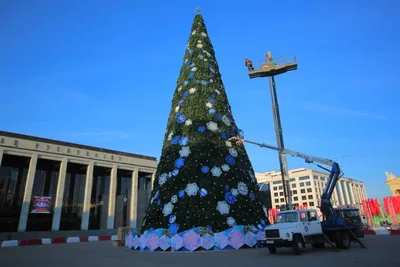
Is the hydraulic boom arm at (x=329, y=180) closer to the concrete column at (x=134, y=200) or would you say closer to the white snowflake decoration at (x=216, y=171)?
the white snowflake decoration at (x=216, y=171)

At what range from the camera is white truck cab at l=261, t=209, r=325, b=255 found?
37.2 feet

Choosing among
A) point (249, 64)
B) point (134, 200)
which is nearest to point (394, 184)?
point (249, 64)

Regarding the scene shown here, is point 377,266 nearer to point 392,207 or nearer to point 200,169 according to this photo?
point 200,169

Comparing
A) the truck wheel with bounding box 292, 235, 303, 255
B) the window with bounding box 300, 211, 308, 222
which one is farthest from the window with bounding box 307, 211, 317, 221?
the truck wheel with bounding box 292, 235, 303, 255

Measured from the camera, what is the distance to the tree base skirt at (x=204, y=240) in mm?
12406

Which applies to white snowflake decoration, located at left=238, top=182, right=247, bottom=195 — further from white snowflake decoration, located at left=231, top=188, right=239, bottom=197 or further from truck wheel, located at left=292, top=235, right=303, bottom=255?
truck wheel, located at left=292, top=235, right=303, bottom=255

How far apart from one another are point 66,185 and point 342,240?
1672 inches

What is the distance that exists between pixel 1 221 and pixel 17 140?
36.3 ft

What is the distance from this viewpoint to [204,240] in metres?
12.4

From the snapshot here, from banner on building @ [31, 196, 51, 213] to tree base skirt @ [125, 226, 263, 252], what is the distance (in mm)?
31751

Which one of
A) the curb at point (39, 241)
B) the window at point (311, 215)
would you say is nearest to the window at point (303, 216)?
the window at point (311, 215)

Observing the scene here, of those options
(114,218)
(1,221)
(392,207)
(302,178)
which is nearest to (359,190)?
(302,178)

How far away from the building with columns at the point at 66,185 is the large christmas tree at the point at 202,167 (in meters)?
30.9

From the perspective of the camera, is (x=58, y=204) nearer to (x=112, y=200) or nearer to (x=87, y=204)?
(x=87, y=204)
